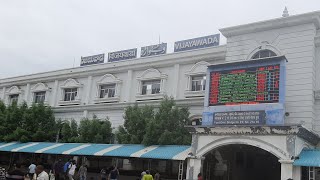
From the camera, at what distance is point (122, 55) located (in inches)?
1128

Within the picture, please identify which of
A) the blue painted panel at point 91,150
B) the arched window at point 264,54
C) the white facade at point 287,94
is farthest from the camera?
the blue painted panel at point 91,150

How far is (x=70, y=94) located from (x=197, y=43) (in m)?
11.2

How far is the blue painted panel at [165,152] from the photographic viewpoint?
18.6 metres

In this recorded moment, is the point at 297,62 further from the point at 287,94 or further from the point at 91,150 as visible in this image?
the point at 91,150

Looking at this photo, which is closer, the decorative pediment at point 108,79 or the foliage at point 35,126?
the foliage at point 35,126

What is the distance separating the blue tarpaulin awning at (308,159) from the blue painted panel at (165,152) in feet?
18.7

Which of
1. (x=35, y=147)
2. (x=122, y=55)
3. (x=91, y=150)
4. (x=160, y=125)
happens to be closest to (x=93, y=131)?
(x=91, y=150)

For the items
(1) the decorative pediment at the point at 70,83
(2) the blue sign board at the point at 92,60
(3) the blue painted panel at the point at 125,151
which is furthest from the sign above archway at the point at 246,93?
(1) the decorative pediment at the point at 70,83

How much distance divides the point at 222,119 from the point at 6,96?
2424 cm

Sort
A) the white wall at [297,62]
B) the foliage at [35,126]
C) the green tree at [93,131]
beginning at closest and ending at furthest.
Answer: the white wall at [297,62] < the green tree at [93,131] < the foliage at [35,126]

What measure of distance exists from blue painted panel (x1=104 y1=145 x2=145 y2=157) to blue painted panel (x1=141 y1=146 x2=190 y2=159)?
3.94 ft

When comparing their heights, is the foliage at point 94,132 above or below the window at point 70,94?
below

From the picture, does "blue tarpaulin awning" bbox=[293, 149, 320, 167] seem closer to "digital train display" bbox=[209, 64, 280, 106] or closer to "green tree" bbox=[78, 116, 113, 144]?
"digital train display" bbox=[209, 64, 280, 106]

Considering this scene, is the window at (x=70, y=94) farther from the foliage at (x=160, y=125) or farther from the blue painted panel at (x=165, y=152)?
Answer: the blue painted panel at (x=165, y=152)
